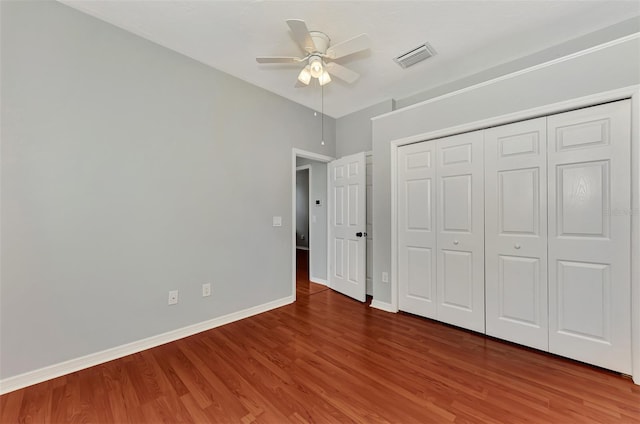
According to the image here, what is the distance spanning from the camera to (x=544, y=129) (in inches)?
84.1

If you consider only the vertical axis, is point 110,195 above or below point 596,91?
below

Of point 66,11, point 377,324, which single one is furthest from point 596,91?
point 66,11

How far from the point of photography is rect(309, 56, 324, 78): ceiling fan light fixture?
2.14 meters

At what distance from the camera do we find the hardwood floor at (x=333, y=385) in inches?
59.2

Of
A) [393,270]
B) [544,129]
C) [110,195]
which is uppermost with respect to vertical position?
[544,129]

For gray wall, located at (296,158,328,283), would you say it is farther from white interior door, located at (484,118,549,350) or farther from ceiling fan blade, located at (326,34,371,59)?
white interior door, located at (484,118,549,350)

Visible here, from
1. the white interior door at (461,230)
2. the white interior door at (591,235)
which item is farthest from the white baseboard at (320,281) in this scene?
the white interior door at (591,235)

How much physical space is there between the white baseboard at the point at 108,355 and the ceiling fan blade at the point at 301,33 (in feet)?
8.93

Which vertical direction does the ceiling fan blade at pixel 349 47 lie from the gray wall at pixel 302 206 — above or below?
above

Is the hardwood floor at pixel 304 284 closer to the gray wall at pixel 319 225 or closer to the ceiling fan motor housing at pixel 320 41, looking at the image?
the gray wall at pixel 319 225

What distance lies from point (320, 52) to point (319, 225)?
272 centimetres

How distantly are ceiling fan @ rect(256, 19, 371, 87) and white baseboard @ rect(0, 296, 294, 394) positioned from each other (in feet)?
8.45

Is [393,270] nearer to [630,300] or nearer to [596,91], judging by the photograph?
[630,300]

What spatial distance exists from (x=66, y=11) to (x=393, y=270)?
377 centimetres
